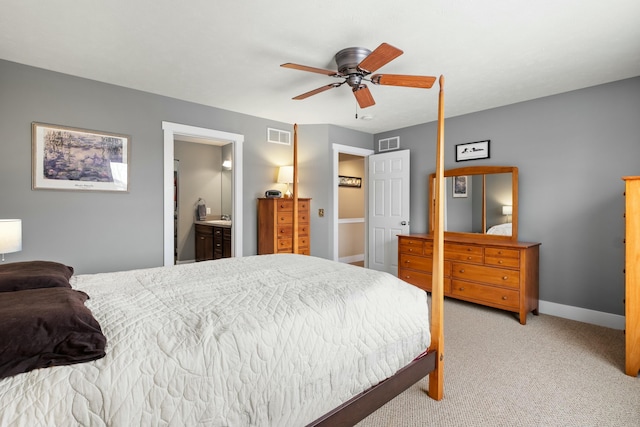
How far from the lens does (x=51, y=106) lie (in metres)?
2.91

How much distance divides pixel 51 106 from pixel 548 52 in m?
4.41

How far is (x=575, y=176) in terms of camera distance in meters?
3.37

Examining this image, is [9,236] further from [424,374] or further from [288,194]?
[424,374]

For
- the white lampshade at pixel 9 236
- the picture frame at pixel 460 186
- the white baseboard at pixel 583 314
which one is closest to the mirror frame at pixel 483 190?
the picture frame at pixel 460 186

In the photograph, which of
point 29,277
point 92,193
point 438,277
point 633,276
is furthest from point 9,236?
point 633,276

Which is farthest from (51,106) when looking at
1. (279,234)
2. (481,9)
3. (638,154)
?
(638,154)

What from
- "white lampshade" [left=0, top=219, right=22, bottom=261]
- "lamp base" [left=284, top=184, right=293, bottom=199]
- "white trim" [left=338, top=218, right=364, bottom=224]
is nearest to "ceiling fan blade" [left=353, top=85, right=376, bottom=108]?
"lamp base" [left=284, top=184, right=293, bottom=199]

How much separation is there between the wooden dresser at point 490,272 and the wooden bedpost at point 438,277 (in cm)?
187

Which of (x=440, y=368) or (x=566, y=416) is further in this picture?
(x=440, y=368)

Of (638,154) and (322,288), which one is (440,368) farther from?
(638,154)

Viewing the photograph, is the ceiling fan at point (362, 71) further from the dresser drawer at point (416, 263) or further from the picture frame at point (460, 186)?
the dresser drawer at point (416, 263)

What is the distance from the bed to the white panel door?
9.64 feet

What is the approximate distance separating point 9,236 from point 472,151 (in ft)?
15.9

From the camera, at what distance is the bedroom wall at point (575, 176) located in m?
3.12
